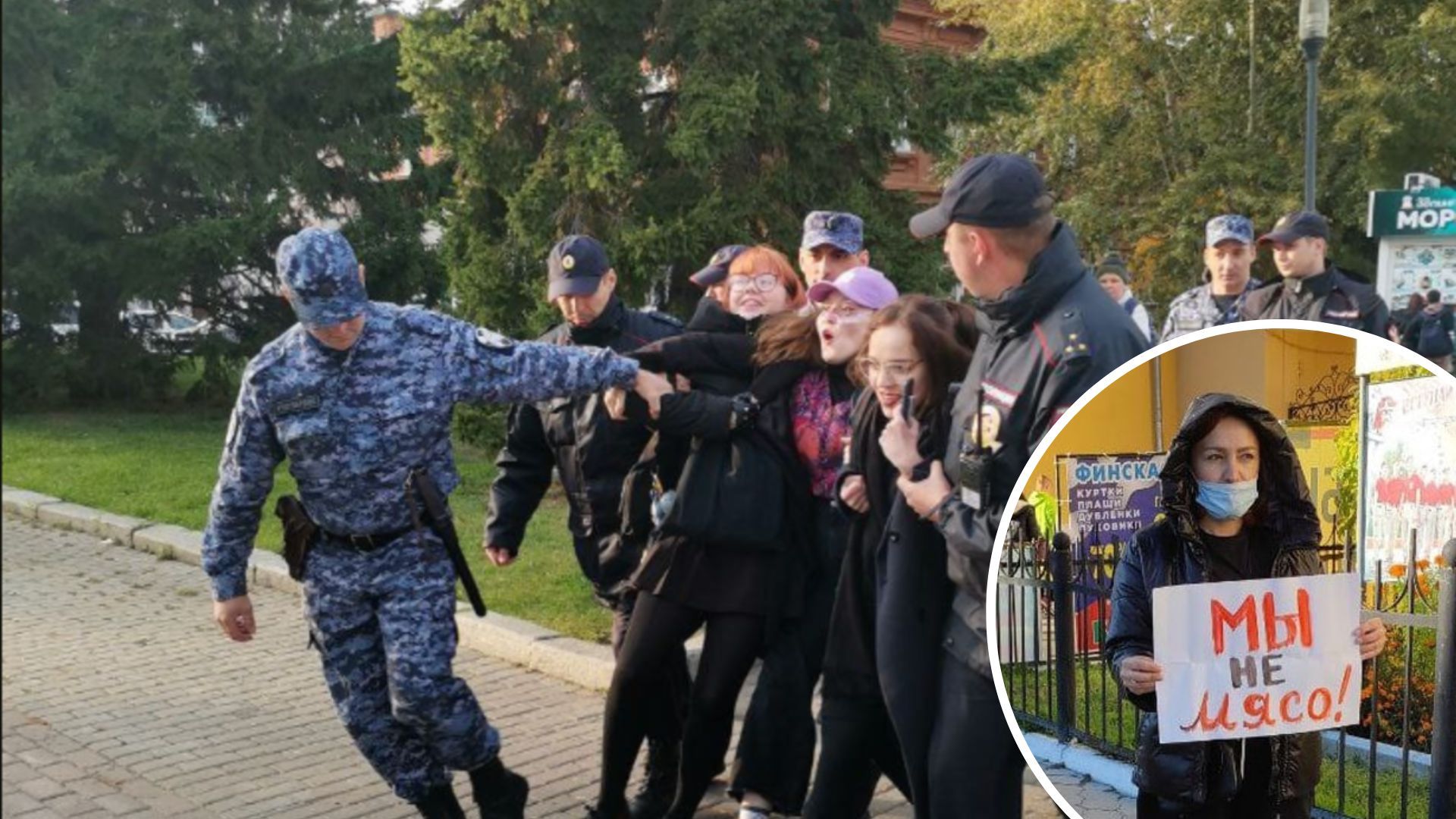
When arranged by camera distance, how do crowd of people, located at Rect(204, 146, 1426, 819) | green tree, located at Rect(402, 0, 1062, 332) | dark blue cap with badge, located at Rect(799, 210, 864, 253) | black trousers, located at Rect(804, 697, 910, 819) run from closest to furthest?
1. crowd of people, located at Rect(204, 146, 1426, 819)
2. black trousers, located at Rect(804, 697, 910, 819)
3. dark blue cap with badge, located at Rect(799, 210, 864, 253)
4. green tree, located at Rect(402, 0, 1062, 332)

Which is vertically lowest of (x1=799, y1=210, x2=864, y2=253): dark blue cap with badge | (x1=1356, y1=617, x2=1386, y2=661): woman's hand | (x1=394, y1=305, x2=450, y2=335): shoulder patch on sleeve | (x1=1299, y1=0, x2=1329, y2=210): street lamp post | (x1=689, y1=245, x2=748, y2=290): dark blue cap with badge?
(x1=1356, y1=617, x2=1386, y2=661): woman's hand

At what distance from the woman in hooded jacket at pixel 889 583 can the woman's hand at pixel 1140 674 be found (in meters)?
1.03

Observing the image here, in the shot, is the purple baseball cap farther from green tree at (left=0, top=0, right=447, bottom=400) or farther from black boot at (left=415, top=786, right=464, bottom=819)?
green tree at (left=0, top=0, right=447, bottom=400)

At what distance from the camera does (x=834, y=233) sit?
4699 millimetres

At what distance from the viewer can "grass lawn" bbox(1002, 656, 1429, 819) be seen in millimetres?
1938

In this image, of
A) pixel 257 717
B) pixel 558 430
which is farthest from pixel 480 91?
pixel 558 430

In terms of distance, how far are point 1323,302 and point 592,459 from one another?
310 centimetres

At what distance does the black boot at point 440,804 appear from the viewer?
13.8 ft

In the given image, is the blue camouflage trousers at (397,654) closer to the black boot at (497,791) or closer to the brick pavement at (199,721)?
the black boot at (497,791)

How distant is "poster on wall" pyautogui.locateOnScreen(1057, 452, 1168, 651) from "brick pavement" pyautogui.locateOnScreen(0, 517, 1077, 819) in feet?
7.19

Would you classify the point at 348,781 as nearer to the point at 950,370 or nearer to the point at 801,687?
the point at 801,687

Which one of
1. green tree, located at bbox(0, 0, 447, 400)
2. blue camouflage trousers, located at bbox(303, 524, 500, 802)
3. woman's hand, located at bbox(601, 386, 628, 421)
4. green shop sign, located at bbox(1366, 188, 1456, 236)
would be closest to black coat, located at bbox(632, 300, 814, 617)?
woman's hand, located at bbox(601, 386, 628, 421)

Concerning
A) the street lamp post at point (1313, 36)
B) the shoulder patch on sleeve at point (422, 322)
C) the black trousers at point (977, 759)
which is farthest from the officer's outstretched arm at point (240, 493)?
the street lamp post at point (1313, 36)

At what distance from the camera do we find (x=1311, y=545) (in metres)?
2.00
